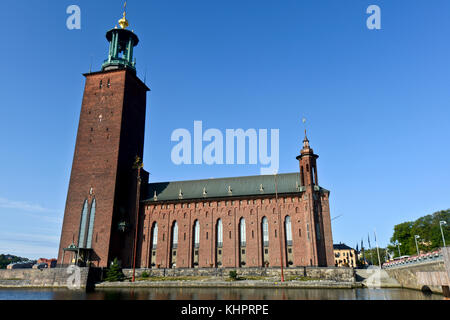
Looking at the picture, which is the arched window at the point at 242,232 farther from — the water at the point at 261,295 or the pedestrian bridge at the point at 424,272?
the pedestrian bridge at the point at 424,272

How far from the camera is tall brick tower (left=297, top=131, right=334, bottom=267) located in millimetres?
50344

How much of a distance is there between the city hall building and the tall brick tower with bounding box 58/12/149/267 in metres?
0.18

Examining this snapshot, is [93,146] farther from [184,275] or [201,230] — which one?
[184,275]

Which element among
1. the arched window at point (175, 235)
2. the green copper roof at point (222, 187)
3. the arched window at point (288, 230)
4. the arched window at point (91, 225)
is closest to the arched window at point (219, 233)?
the green copper roof at point (222, 187)

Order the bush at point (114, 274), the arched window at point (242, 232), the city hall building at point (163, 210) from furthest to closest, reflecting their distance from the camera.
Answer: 1. the arched window at point (242, 232)
2. the city hall building at point (163, 210)
3. the bush at point (114, 274)

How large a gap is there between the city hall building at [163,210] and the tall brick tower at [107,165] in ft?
0.60

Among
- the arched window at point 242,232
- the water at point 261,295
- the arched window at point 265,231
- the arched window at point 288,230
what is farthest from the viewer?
the arched window at point 242,232

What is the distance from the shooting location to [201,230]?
57.8m

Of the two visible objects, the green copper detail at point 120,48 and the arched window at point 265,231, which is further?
the green copper detail at point 120,48

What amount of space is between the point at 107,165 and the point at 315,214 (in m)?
37.3

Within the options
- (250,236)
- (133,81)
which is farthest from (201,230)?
(133,81)

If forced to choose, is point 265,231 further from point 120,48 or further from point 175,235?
point 120,48

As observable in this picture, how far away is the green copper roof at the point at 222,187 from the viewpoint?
192ft

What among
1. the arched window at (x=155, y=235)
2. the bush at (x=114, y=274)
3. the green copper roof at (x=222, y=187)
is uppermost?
the green copper roof at (x=222, y=187)
